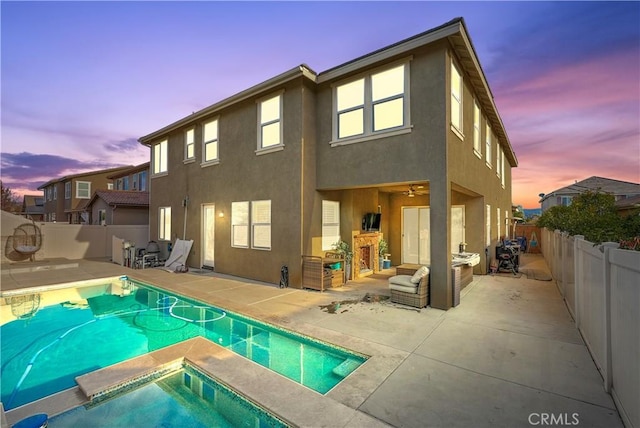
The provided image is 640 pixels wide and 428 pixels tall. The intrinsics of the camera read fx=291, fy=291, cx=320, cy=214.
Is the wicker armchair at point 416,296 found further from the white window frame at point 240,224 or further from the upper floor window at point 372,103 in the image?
the white window frame at point 240,224

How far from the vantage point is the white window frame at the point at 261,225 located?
975cm

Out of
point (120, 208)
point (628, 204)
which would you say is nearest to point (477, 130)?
point (628, 204)

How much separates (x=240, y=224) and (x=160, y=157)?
24.7ft

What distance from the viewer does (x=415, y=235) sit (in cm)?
1187

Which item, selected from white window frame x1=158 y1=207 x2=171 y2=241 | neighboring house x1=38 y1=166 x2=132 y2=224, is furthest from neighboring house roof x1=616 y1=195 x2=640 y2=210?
neighboring house x1=38 y1=166 x2=132 y2=224

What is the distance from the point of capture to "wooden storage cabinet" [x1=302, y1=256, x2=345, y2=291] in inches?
330

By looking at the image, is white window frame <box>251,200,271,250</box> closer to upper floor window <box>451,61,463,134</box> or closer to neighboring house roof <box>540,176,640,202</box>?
upper floor window <box>451,61,463,134</box>

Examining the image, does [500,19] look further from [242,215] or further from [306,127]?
[242,215]

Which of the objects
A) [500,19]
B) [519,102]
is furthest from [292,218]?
[519,102]

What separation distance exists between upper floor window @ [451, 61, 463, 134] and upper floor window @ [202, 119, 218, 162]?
8.65 metres

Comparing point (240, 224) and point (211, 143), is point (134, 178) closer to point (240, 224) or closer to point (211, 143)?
point (211, 143)

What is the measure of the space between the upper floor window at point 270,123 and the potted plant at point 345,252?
377cm

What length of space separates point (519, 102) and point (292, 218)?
40.8 ft

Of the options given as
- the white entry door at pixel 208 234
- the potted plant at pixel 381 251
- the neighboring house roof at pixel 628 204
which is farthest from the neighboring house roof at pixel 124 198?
the neighboring house roof at pixel 628 204
